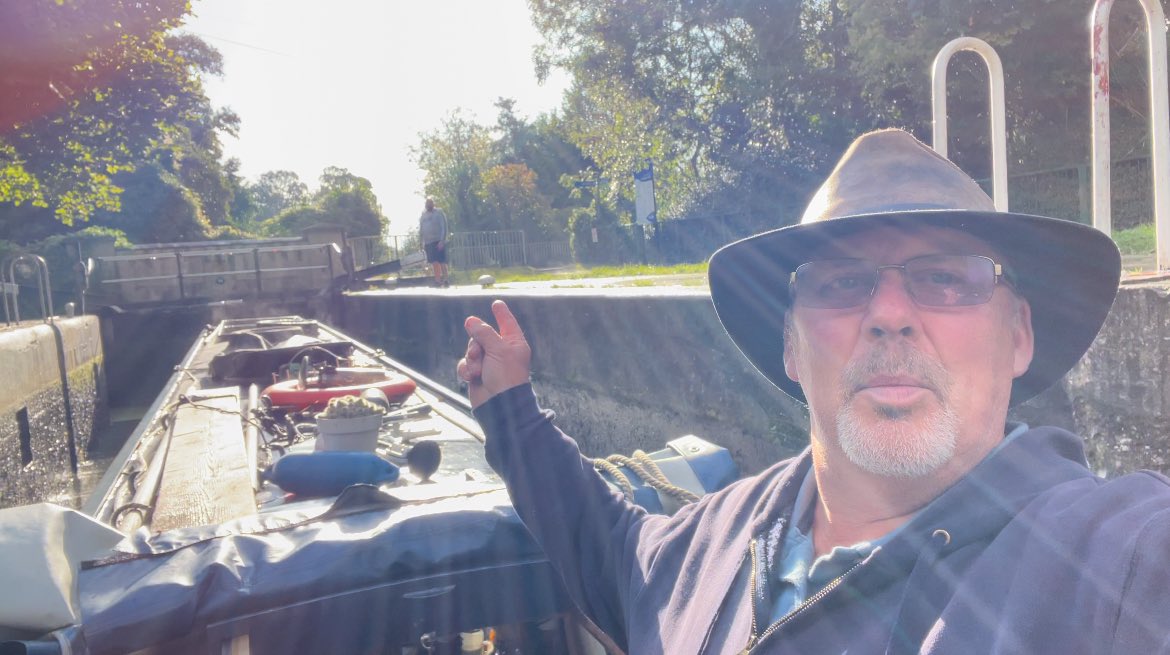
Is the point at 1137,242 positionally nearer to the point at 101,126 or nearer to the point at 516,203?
the point at 101,126

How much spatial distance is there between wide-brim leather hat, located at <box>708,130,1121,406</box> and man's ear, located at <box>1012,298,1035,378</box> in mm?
35

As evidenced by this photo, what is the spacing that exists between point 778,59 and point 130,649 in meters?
23.0

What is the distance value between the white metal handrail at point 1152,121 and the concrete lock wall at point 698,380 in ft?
1.52

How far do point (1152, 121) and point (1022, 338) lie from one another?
1.88m

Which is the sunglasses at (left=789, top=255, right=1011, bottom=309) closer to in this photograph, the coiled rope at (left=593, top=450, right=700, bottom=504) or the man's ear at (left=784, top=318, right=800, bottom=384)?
the man's ear at (left=784, top=318, right=800, bottom=384)

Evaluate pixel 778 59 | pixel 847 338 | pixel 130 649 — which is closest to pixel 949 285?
pixel 847 338

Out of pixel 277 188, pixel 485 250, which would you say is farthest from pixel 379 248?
pixel 277 188

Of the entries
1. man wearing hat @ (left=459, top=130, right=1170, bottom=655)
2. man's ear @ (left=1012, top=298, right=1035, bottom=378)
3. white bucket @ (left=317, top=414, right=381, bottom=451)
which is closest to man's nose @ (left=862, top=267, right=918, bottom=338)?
man wearing hat @ (left=459, top=130, right=1170, bottom=655)

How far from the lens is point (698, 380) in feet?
18.1

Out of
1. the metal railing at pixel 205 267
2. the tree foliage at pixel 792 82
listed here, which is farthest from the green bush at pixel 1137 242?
the metal railing at pixel 205 267

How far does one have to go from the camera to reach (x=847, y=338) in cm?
178

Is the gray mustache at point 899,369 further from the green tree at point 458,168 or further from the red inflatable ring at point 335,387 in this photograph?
the green tree at point 458,168

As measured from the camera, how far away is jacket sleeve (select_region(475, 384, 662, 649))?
227 cm

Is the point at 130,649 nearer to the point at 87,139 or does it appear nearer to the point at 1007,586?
the point at 1007,586
